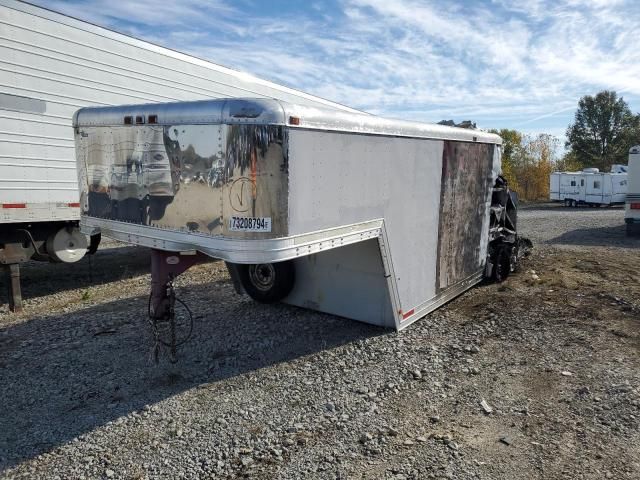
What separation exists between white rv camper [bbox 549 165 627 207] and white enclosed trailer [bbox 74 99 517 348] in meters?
25.8

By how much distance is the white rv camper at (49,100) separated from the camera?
693cm

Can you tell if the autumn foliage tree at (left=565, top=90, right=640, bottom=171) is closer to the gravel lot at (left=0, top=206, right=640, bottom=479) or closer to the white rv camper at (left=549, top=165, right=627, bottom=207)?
the white rv camper at (left=549, top=165, right=627, bottom=207)

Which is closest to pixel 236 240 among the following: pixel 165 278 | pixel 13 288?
pixel 165 278

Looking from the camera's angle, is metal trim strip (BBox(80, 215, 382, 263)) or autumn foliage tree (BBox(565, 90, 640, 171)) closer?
metal trim strip (BBox(80, 215, 382, 263))

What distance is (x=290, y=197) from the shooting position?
159 inches

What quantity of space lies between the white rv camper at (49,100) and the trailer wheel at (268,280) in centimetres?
300

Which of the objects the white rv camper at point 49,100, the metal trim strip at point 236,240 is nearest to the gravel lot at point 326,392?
the white rv camper at point 49,100

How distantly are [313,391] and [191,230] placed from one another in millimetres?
1784

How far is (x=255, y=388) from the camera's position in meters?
4.67

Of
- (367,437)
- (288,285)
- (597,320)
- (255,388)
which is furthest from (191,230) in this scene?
(597,320)

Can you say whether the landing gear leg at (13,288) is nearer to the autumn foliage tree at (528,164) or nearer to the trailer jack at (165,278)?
the trailer jack at (165,278)

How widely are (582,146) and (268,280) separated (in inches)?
1625

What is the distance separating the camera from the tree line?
38906 millimetres

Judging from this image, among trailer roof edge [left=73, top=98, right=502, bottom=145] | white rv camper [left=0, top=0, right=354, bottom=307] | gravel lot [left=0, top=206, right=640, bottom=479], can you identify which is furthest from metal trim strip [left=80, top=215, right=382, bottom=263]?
white rv camper [left=0, top=0, right=354, bottom=307]
